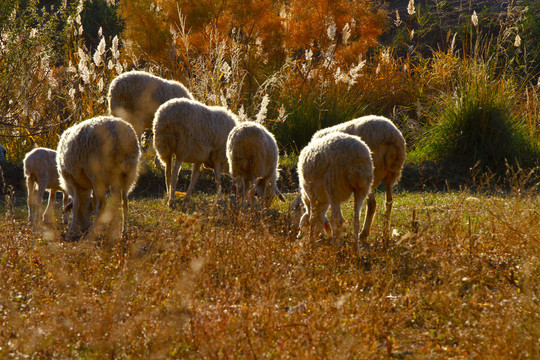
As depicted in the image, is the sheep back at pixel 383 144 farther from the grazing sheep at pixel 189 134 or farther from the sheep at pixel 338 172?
the grazing sheep at pixel 189 134

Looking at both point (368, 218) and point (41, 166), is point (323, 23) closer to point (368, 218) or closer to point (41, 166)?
point (41, 166)

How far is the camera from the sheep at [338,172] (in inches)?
241

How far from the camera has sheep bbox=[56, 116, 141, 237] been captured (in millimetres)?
6926

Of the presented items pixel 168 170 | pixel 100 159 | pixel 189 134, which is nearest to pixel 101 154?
pixel 100 159

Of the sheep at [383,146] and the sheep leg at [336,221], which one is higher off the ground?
the sheep at [383,146]

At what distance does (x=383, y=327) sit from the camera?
4.44 m

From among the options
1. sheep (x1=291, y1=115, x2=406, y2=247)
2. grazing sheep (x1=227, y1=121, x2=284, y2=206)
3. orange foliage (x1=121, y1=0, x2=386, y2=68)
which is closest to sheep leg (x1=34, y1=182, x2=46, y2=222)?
grazing sheep (x1=227, y1=121, x2=284, y2=206)

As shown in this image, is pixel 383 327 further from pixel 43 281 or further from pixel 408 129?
pixel 408 129

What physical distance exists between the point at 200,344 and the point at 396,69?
492 inches

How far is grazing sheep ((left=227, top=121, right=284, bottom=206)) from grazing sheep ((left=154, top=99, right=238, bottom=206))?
1.46 feet

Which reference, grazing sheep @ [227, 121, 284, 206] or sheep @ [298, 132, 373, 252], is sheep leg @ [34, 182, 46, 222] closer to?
grazing sheep @ [227, 121, 284, 206]

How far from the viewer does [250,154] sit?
860 cm

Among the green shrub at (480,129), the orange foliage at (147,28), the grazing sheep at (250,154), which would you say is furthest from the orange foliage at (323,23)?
the grazing sheep at (250,154)

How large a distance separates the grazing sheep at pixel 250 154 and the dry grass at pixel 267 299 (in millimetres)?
1755
